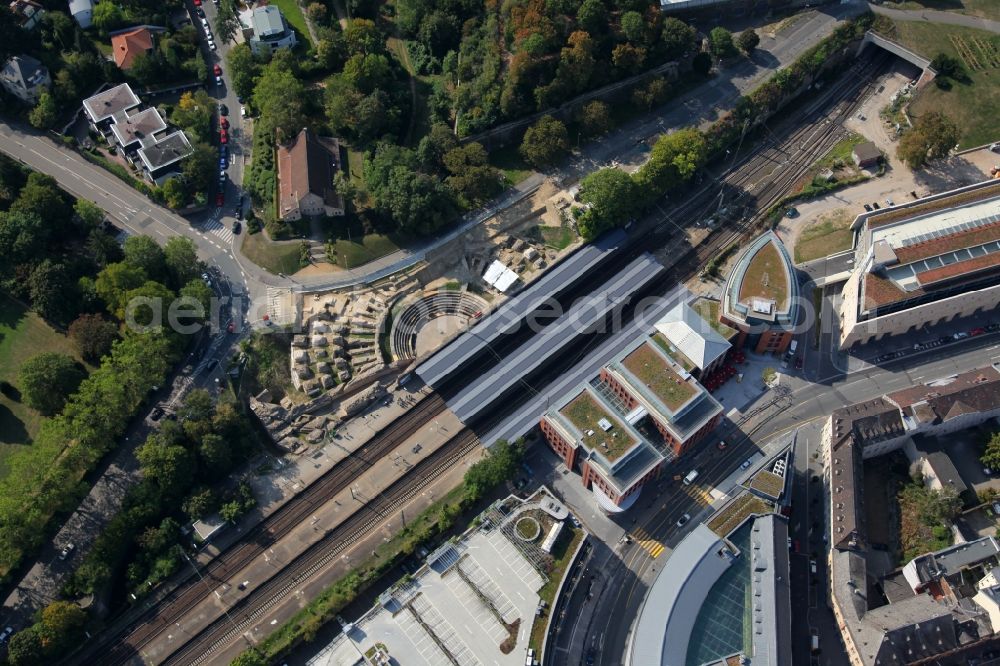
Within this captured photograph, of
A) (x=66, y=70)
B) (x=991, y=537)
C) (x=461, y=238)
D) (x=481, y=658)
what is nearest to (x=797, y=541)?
(x=991, y=537)

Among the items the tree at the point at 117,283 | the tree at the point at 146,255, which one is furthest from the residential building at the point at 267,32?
the tree at the point at 117,283

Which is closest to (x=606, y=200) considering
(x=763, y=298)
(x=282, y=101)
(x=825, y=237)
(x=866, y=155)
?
(x=763, y=298)

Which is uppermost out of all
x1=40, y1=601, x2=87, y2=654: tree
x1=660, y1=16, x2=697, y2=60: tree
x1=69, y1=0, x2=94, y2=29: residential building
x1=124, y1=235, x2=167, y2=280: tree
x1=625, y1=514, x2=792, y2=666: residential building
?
x1=69, y1=0, x2=94, y2=29: residential building

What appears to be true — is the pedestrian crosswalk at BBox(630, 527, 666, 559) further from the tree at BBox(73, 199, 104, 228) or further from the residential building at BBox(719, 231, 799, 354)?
A: the tree at BBox(73, 199, 104, 228)

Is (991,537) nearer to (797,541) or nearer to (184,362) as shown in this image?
(797,541)

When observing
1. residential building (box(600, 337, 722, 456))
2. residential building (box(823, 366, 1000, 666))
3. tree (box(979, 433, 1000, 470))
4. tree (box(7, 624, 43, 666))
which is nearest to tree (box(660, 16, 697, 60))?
residential building (box(600, 337, 722, 456))

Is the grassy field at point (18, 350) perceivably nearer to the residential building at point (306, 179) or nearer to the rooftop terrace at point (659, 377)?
the residential building at point (306, 179)
